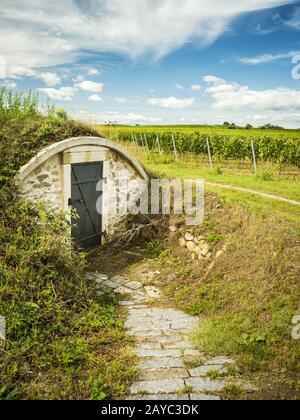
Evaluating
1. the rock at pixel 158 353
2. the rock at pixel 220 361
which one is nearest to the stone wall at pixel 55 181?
the rock at pixel 158 353

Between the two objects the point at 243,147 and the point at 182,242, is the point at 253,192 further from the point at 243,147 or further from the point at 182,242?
the point at 243,147

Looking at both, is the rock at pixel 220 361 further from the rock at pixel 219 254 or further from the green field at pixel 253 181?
the green field at pixel 253 181

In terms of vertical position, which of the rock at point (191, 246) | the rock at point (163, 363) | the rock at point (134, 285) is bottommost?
the rock at point (163, 363)

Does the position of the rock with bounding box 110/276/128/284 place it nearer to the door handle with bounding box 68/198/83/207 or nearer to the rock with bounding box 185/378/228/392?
the door handle with bounding box 68/198/83/207

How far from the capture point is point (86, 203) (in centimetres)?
966

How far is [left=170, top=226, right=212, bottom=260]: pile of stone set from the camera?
332 inches

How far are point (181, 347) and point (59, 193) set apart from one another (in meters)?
4.81

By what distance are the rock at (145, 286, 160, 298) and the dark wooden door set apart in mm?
2483

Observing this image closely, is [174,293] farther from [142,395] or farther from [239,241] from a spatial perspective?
[142,395]

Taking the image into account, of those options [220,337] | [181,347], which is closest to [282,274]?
[220,337]

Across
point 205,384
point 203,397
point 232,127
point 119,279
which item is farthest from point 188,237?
point 232,127

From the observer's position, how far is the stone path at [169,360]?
4.36 metres

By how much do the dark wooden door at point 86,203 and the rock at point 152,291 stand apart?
248 cm

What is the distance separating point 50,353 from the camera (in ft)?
16.9
